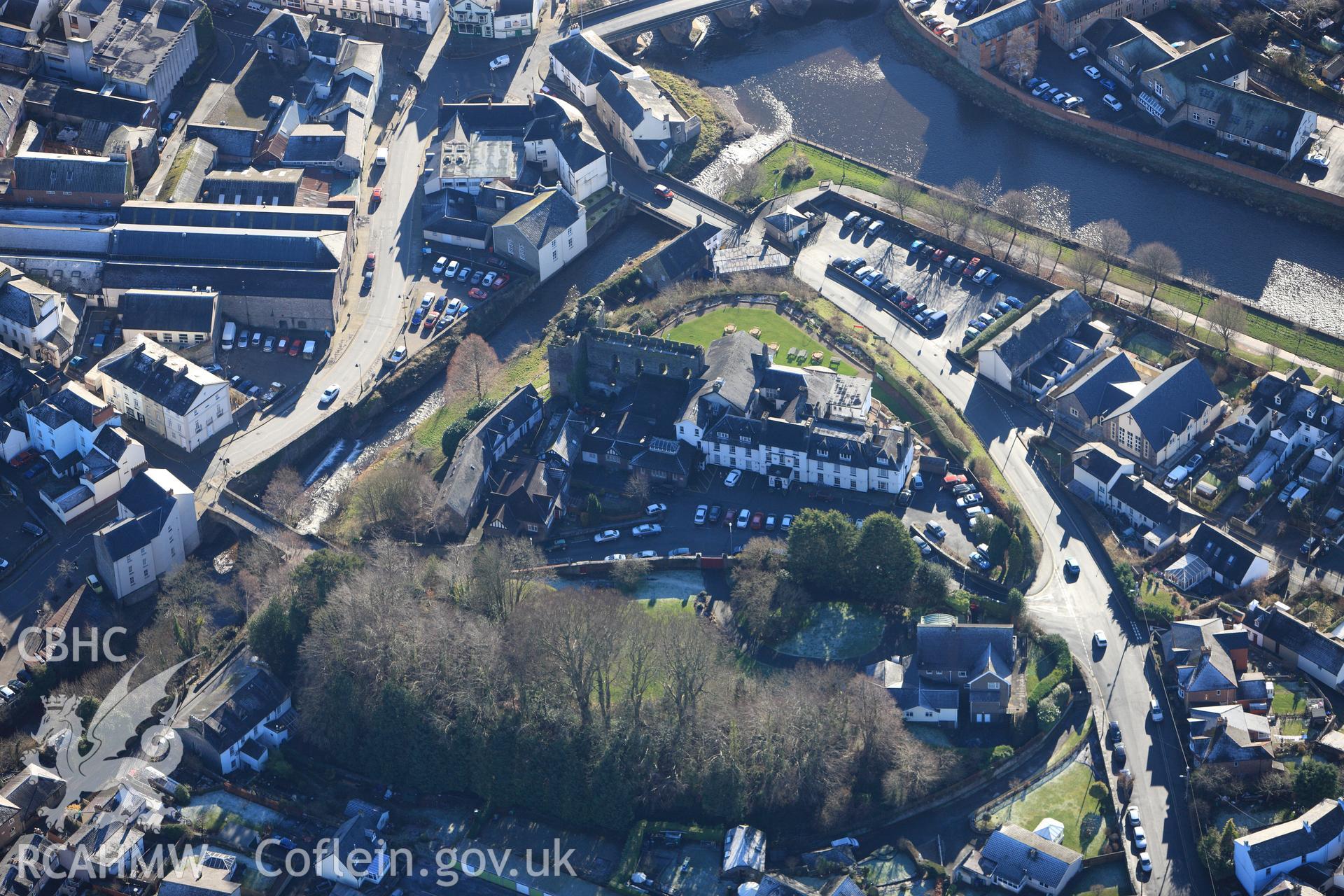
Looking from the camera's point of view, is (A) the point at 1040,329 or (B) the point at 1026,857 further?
(A) the point at 1040,329

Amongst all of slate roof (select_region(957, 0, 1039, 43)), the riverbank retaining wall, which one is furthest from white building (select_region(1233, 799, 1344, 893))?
slate roof (select_region(957, 0, 1039, 43))

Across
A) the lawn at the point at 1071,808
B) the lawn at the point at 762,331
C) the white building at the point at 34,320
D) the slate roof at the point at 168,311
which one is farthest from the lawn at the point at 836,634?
the white building at the point at 34,320

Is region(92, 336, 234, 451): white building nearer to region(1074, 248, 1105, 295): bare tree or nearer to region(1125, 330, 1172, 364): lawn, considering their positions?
region(1074, 248, 1105, 295): bare tree

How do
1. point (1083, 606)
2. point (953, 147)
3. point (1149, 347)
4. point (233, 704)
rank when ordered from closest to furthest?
point (233, 704) < point (1083, 606) < point (1149, 347) < point (953, 147)

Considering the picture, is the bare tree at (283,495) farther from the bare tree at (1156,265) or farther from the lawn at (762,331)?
the bare tree at (1156,265)

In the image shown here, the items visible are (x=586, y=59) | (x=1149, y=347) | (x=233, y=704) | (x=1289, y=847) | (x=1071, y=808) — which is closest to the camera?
(x=1289, y=847)

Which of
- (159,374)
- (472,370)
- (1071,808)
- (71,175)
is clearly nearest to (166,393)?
(159,374)

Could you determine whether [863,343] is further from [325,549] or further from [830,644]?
[325,549]

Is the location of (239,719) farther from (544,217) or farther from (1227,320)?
(1227,320)
